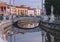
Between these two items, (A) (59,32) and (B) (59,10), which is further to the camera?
(B) (59,10)

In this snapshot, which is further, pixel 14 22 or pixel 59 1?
pixel 14 22

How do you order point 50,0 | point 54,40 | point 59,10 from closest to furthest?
point 54,40, point 59,10, point 50,0

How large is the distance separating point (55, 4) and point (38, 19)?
5.39 meters

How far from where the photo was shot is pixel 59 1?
672 inches

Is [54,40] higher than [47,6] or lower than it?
lower

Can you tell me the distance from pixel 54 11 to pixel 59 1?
980 millimetres

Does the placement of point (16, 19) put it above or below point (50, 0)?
below

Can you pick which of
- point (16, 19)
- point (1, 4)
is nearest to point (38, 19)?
point (16, 19)

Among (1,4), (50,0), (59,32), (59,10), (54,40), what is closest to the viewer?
(54,40)

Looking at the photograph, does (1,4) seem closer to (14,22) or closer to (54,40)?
(14,22)

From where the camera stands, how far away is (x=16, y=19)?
2211cm

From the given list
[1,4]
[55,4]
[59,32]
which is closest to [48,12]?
[55,4]

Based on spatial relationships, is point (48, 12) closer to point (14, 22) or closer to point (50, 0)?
point (50, 0)

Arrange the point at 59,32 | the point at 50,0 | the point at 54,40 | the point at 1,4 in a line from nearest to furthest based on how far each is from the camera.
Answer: the point at 54,40, the point at 59,32, the point at 50,0, the point at 1,4
